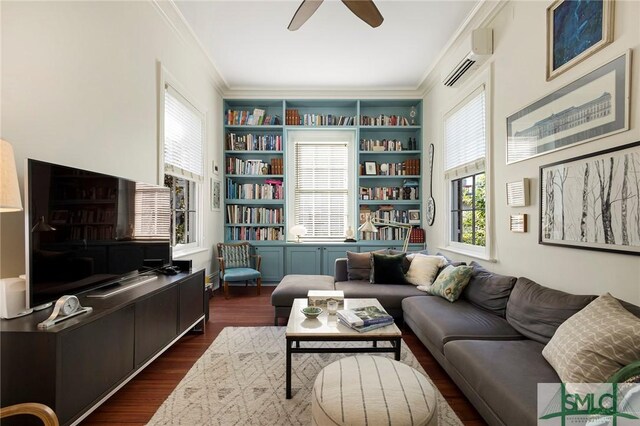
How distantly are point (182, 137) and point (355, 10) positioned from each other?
2.52 metres

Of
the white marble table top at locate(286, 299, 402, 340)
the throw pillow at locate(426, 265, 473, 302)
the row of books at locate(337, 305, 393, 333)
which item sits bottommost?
the white marble table top at locate(286, 299, 402, 340)

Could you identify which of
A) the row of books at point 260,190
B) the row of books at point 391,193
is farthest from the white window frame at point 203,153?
the row of books at point 391,193

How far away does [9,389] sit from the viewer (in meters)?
1.47

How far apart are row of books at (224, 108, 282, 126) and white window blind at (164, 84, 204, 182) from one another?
103 centimetres

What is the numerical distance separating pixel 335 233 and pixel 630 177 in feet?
13.6

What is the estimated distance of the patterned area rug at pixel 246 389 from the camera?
1.86 metres

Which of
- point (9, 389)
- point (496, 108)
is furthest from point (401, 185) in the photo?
point (9, 389)

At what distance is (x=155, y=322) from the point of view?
236 centimetres

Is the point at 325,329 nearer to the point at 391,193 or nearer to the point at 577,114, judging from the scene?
the point at 577,114

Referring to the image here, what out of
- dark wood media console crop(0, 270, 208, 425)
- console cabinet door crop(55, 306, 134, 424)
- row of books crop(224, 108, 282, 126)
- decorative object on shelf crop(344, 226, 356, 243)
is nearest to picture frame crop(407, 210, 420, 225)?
decorative object on shelf crop(344, 226, 356, 243)

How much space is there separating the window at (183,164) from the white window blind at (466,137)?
3.42 m

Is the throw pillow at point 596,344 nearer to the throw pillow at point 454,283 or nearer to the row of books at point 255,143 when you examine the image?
the throw pillow at point 454,283

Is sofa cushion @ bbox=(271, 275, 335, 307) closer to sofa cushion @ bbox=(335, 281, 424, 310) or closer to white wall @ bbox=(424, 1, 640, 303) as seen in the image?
sofa cushion @ bbox=(335, 281, 424, 310)

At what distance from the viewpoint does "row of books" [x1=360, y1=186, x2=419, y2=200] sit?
5.39 m
